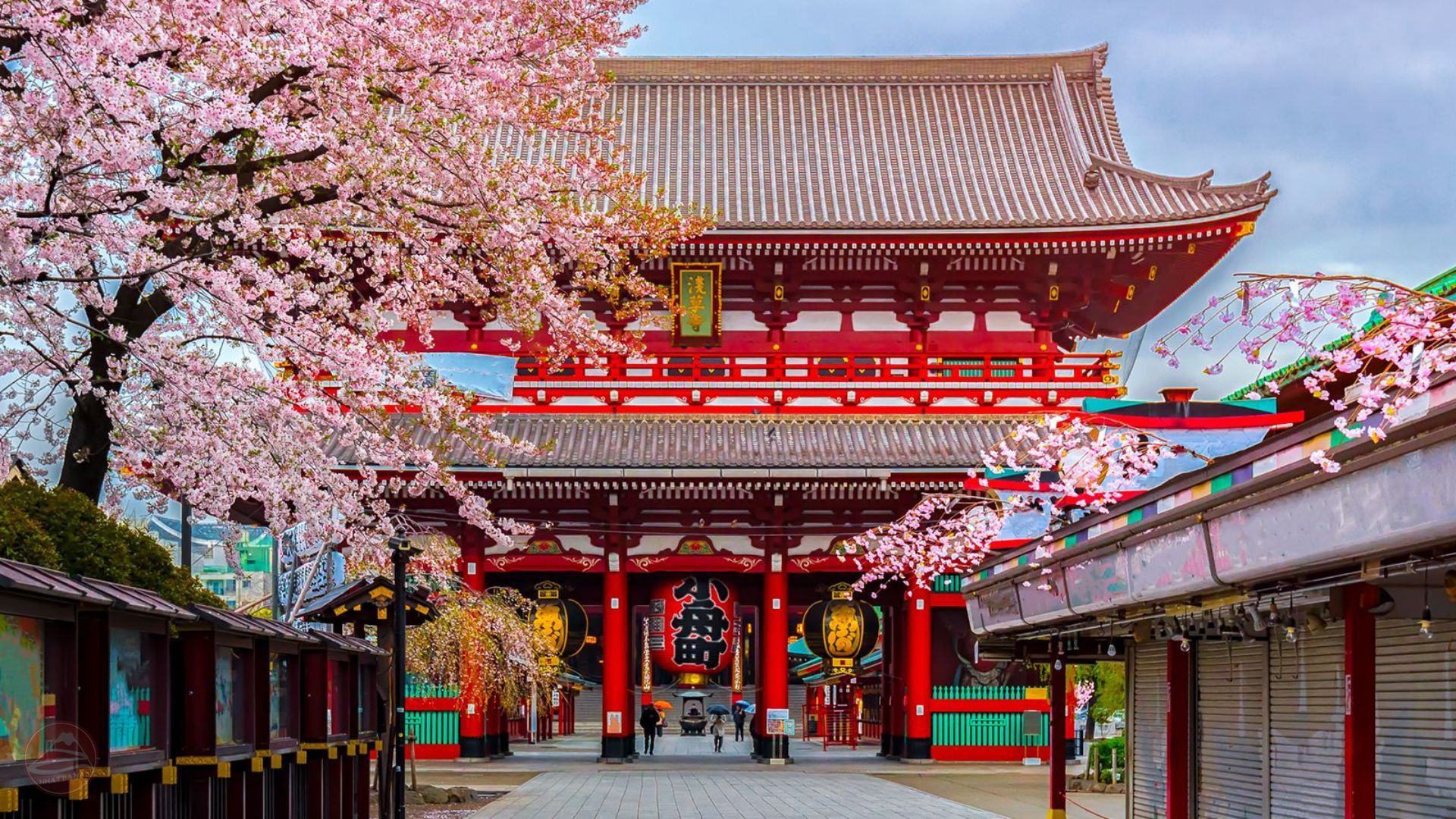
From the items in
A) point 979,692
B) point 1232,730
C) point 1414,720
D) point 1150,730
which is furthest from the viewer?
point 979,692

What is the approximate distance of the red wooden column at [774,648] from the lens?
95.5 feet

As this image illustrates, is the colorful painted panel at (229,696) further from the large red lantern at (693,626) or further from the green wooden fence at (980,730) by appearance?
the green wooden fence at (980,730)

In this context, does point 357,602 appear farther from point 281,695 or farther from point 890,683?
point 890,683

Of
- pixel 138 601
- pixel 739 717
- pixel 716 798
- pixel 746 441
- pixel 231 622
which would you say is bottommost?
pixel 739 717

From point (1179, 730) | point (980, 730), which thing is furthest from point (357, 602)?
point (980, 730)

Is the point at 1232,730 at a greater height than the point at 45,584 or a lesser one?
Answer: lesser

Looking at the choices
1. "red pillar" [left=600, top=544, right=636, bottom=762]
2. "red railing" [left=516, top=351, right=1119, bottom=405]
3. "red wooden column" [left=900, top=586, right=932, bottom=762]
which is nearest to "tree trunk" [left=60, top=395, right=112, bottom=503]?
"red railing" [left=516, top=351, right=1119, bottom=405]

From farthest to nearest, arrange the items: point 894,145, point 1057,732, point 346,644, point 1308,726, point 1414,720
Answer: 1. point 894,145
2. point 1057,732
3. point 346,644
4. point 1308,726
5. point 1414,720

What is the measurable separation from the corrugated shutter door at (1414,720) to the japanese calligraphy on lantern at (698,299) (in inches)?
802

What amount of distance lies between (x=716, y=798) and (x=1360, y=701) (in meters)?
15.9

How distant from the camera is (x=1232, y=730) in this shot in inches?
477

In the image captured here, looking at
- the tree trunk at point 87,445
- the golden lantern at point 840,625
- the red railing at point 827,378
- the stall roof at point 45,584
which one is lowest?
the golden lantern at point 840,625

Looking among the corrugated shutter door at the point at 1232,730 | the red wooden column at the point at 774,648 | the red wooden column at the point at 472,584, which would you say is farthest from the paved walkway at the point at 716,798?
the corrugated shutter door at the point at 1232,730

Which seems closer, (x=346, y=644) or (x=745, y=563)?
(x=346, y=644)
